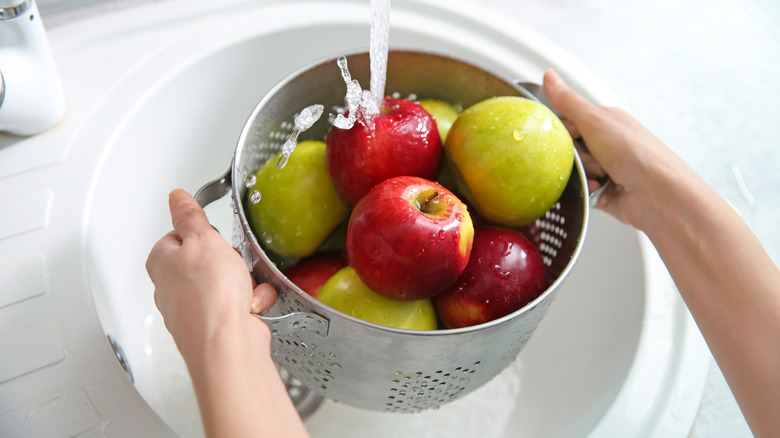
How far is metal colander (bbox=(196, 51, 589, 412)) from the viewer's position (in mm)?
446

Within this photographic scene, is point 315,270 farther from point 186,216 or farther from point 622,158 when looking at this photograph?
point 622,158

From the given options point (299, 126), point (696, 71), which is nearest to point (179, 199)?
point (299, 126)

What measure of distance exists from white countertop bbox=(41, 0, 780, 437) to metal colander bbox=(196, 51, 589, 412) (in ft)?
0.99

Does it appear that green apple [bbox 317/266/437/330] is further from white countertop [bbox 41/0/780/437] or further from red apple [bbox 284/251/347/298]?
white countertop [bbox 41/0/780/437]

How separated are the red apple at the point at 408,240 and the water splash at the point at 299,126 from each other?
0.36ft

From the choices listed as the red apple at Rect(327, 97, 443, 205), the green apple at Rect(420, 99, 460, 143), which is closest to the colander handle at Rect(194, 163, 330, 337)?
the red apple at Rect(327, 97, 443, 205)

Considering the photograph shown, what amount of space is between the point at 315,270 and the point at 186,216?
15 cm

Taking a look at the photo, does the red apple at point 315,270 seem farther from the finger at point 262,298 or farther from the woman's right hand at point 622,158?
the woman's right hand at point 622,158

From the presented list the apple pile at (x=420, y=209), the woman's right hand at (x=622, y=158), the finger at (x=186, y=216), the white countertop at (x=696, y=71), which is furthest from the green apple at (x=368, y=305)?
Answer: the white countertop at (x=696, y=71)

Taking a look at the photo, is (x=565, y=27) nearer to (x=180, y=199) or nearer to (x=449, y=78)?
(x=449, y=78)

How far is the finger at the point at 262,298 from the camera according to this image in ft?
1.50

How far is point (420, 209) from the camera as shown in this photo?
0.51m

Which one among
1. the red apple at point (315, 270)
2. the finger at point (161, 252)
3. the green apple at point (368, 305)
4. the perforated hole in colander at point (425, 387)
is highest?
the finger at point (161, 252)

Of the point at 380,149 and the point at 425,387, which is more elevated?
the point at 380,149
